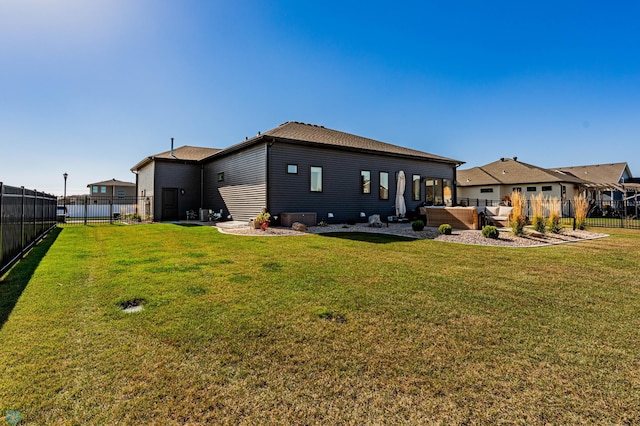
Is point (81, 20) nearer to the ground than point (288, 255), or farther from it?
farther from it

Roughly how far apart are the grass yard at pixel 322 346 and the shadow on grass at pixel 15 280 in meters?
0.04

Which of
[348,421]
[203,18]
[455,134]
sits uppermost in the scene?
[203,18]

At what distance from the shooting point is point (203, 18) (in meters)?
10.2

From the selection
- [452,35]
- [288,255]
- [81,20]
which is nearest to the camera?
[288,255]

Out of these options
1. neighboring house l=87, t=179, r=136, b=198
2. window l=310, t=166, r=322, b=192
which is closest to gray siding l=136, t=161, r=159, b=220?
window l=310, t=166, r=322, b=192

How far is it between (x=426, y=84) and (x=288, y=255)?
13.0 meters

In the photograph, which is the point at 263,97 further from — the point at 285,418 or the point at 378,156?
the point at 285,418

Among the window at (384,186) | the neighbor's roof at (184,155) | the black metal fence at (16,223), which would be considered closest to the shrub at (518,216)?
the window at (384,186)

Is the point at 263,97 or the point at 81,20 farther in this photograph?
the point at 263,97

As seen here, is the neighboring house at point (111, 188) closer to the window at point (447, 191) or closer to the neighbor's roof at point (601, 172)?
the window at point (447, 191)

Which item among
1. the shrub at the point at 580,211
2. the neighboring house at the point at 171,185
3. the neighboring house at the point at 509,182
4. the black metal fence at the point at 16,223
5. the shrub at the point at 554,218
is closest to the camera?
the black metal fence at the point at 16,223

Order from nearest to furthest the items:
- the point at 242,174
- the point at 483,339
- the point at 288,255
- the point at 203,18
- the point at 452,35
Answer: the point at 483,339
the point at 288,255
the point at 203,18
the point at 452,35
the point at 242,174

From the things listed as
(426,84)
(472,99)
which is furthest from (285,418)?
(472,99)

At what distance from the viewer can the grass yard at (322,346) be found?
5.41ft
